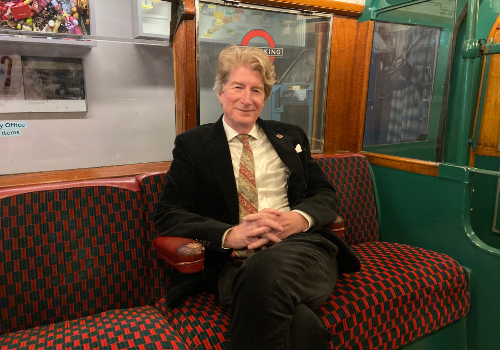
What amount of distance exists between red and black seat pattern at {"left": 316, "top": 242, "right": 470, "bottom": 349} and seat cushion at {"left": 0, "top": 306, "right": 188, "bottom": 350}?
61 cm

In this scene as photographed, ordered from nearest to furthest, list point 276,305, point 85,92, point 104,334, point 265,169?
1. point 276,305
2. point 104,334
3. point 265,169
4. point 85,92

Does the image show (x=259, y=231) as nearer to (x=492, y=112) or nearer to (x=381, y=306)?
(x=381, y=306)

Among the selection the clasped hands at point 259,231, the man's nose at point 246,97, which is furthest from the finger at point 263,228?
the man's nose at point 246,97

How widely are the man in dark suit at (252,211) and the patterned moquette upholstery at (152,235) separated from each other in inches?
6.3

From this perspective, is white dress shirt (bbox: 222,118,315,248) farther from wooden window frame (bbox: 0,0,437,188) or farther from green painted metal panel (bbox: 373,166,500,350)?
green painted metal panel (bbox: 373,166,500,350)

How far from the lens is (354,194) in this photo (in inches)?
89.0

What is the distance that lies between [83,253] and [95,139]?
5.57 ft

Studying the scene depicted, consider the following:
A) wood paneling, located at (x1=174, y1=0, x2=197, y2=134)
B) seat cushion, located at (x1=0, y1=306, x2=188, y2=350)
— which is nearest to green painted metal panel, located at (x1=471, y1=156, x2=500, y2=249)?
wood paneling, located at (x1=174, y1=0, x2=197, y2=134)

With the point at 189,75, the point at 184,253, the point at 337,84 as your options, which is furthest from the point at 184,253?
the point at 337,84

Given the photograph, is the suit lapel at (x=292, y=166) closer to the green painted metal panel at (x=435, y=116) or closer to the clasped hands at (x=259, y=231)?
the clasped hands at (x=259, y=231)

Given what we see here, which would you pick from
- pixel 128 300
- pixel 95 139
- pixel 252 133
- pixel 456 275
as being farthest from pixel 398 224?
pixel 95 139

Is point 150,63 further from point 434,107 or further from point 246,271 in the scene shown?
→ point 246,271

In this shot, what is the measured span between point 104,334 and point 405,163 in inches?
72.6

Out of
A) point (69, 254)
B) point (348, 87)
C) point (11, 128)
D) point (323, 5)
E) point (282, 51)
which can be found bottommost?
point (69, 254)
